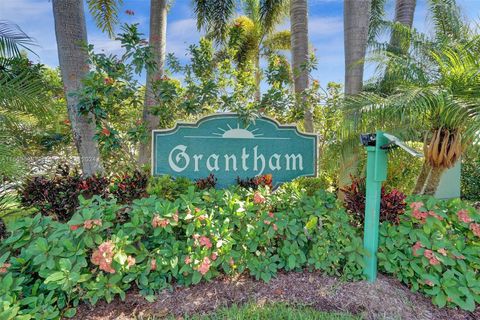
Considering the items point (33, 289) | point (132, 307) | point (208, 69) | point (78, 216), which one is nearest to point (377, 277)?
point (132, 307)

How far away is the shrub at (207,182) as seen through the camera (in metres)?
3.24

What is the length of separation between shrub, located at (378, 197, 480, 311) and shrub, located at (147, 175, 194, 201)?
81.6 inches

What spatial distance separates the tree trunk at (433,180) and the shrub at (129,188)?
3.62 meters

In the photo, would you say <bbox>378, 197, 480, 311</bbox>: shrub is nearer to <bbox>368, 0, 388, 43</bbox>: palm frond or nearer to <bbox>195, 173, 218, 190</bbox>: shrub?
<bbox>195, 173, 218, 190</bbox>: shrub

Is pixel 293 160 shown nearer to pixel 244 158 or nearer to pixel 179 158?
pixel 244 158

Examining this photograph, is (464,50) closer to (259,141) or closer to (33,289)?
(259,141)

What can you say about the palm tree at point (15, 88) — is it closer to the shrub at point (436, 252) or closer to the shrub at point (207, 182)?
the shrub at point (207, 182)

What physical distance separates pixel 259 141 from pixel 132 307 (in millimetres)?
2112

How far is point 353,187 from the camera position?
3.01m

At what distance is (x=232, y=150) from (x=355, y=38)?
2.72 m

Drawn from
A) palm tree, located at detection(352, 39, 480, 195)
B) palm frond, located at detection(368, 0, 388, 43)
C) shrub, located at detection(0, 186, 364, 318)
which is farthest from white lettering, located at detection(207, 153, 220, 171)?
palm frond, located at detection(368, 0, 388, 43)

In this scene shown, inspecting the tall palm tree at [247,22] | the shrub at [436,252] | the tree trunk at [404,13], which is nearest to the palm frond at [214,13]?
the tall palm tree at [247,22]

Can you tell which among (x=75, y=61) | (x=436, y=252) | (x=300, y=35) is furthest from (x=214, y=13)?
(x=436, y=252)

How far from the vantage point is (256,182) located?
332 cm
